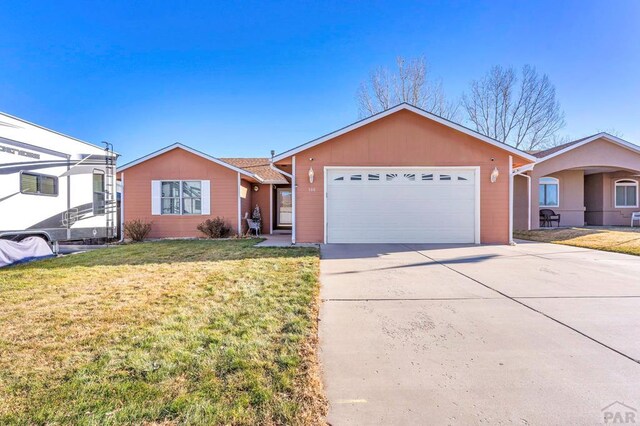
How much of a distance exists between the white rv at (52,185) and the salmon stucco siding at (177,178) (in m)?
3.79

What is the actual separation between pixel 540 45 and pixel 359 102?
35.1ft

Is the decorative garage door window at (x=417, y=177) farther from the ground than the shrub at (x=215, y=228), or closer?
farther from the ground

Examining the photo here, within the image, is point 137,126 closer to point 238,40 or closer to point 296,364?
point 238,40

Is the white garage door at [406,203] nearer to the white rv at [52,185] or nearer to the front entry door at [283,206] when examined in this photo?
the front entry door at [283,206]

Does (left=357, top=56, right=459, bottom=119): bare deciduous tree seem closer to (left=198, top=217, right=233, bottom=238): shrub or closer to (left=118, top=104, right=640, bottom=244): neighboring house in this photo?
(left=118, top=104, right=640, bottom=244): neighboring house

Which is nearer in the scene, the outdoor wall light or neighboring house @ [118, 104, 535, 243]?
the outdoor wall light

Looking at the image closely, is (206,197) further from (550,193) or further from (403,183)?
(550,193)

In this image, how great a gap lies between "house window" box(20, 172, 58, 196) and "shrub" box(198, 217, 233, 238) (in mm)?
5457

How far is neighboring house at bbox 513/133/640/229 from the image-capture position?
527 inches

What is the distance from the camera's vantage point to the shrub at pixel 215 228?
471 inches

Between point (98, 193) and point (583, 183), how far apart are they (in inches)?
880

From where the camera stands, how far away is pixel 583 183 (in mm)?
15664

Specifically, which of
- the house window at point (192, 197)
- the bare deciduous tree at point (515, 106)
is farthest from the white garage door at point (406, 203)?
the bare deciduous tree at point (515, 106)

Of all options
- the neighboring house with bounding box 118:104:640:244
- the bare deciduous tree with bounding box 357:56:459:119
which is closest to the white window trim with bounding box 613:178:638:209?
the bare deciduous tree with bounding box 357:56:459:119
